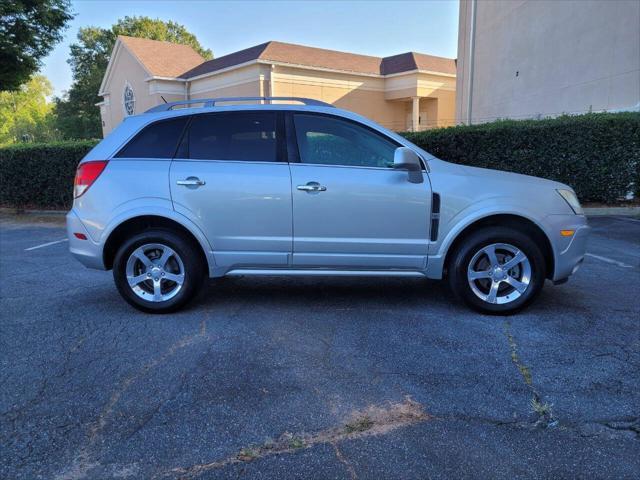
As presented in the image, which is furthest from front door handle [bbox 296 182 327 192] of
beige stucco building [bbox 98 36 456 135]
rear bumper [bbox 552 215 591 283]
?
beige stucco building [bbox 98 36 456 135]

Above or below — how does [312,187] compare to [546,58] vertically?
below

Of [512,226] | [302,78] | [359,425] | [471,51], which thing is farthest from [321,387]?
[302,78]

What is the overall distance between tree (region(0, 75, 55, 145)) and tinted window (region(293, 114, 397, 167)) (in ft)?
255

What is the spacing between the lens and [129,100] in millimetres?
34469

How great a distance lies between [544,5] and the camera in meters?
15.1

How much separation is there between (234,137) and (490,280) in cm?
271

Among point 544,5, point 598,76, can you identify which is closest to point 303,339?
point 598,76

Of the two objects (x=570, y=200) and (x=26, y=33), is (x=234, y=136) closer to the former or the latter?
(x=570, y=200)

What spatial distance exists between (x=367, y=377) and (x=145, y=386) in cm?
149

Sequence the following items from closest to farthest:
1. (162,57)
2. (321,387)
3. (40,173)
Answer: (321,387) < (40,173) < (162,57)

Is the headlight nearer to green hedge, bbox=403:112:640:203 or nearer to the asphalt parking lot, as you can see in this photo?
the asphalt parking lot

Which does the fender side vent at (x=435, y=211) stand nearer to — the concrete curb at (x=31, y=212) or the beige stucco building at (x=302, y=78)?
the concrete curb at (x=31, y=212)

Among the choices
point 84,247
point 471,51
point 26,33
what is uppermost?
point 471,51

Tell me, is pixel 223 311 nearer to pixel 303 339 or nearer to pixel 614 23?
pixel 303 339
